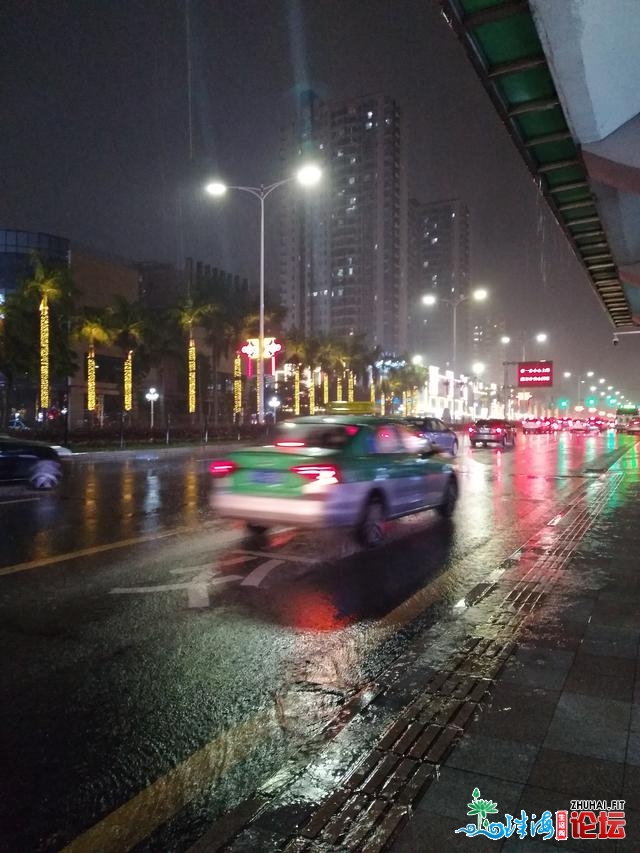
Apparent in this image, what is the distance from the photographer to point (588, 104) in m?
8.54

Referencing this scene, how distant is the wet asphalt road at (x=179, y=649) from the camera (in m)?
3.06

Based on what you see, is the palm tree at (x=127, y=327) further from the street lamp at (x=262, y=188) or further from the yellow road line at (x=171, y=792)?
the yellow road line at (x=171, y=792)

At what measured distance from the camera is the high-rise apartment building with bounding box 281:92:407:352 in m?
153

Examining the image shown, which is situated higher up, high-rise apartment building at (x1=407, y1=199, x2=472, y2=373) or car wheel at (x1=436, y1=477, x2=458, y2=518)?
high-rise apartment building at (x1=407, y1=199, x2=472, y2=373)

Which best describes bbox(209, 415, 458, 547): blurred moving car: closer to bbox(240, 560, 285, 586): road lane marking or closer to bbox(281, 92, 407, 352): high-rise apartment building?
bbox(240, 560, 285, 586): road lane marking

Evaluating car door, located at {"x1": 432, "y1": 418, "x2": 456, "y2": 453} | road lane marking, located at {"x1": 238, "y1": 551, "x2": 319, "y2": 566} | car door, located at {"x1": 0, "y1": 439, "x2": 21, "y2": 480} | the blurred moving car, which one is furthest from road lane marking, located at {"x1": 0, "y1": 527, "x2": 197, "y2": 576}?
car door, located at {"x1": 432, "y1": 418, "x2": 456, "y2": 453}

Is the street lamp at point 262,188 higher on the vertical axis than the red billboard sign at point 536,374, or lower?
higher

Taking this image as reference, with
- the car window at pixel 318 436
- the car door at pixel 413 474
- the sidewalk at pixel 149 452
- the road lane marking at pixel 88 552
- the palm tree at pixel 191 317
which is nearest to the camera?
the road lane marking at pixel 88 552

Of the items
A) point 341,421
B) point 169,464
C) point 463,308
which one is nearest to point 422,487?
point 341,421

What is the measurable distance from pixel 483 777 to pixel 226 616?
3082mm

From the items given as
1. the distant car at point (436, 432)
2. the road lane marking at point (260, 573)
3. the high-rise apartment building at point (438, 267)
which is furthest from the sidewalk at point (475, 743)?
the high-rise apartment building at point (438, 267)

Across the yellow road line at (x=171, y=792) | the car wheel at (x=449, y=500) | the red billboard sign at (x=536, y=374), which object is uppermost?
the red billboard sign at (x=536, y=374)

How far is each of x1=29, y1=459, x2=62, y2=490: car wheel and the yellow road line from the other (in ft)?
38.5

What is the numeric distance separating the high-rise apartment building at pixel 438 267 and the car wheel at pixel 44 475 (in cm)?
16958
